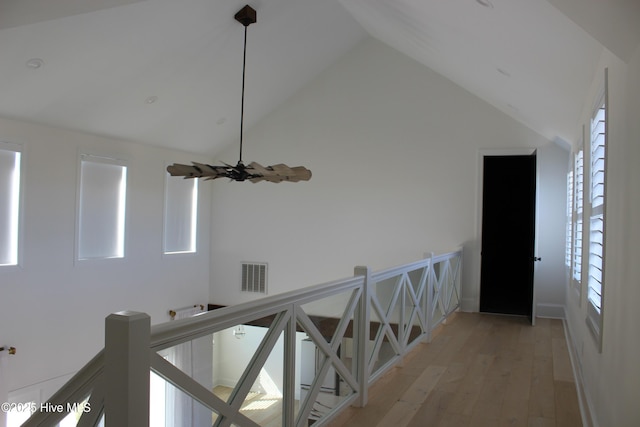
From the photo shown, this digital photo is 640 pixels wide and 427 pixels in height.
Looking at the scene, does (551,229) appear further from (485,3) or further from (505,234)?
(485,3)

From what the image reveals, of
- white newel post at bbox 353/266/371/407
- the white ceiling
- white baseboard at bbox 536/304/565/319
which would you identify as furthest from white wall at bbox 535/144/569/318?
white newel post at bbox 353/266/371/407

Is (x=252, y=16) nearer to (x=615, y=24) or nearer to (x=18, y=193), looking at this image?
(x=18, y=193)

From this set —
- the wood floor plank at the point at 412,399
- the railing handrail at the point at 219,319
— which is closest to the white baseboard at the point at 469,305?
the wood floor plank at the point at 412,399

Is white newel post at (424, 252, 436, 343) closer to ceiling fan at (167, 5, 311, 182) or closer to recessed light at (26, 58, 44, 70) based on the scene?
ceiling fan at (167, 5, 311, 182)

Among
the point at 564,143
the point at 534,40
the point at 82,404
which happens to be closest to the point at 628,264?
the point at 534,40

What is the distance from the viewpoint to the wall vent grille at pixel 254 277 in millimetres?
8453

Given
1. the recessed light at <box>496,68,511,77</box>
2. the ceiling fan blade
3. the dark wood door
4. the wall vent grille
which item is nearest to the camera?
the recessed light at <box>496,68,511,77</box>

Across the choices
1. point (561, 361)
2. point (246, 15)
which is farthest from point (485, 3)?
point (246, 15)

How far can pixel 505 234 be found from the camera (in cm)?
685

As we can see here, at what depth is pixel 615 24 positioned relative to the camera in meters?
1.73

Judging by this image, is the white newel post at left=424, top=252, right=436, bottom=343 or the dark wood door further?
the dark wood door

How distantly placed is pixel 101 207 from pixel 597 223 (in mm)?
6069

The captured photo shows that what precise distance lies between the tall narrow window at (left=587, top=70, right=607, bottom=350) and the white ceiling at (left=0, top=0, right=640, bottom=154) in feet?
1.27

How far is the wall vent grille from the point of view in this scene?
27.7ft
